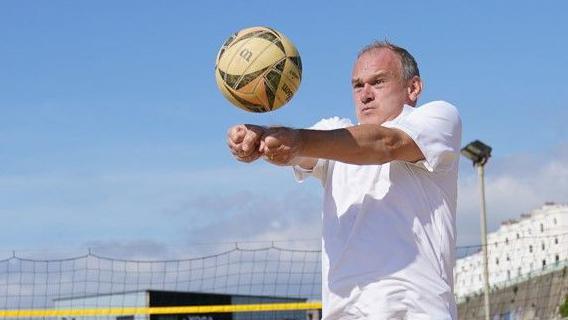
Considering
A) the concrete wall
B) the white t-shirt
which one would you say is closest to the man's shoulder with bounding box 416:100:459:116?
the white t-shirt

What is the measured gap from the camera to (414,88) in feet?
14.3

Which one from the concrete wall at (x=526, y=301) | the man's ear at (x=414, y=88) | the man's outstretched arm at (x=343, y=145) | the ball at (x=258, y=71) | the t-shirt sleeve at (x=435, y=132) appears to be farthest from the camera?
the concrete wall at (x=526, y=301)

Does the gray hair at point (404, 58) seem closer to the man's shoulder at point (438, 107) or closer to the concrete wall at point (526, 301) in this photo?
the man's shoulder at point (438, 107)

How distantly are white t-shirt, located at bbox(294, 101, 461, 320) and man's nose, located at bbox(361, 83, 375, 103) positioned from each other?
0.14 meters

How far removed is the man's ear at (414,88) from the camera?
433cm

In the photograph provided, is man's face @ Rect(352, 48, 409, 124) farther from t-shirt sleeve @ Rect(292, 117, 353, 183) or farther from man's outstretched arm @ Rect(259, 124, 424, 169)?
man's outstretched arm @ Rect(259, 124, 424, 169)

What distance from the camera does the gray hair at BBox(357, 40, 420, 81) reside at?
169 inches

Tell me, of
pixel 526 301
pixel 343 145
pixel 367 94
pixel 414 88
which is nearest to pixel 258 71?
pixel 343 145

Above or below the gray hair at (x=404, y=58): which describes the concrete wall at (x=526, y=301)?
above

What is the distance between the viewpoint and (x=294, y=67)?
12.9ft

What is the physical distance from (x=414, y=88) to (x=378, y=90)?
7.9 inches

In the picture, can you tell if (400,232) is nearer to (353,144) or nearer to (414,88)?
(353,144)

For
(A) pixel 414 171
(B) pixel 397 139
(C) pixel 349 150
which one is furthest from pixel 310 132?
(A) pixel 414 171

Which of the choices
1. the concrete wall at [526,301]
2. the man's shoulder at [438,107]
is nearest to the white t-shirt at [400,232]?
the man's shoulder at [438,107]
